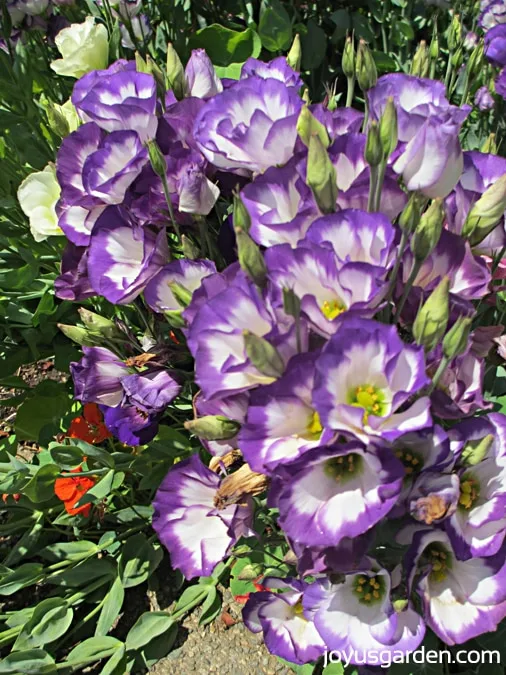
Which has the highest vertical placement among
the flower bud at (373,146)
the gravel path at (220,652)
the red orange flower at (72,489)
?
the flower bud at (373,146)

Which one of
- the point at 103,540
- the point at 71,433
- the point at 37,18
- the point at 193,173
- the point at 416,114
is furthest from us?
the point at 37,18

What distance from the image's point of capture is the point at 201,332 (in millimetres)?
930

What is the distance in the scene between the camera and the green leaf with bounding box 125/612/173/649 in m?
1.72

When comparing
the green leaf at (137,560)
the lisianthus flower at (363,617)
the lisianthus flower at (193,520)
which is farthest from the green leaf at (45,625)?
the lisianthus flower at (363,617)

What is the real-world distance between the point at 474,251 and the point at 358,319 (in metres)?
0.36

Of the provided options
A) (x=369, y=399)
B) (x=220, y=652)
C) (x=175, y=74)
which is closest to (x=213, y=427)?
(x=369, y=399)

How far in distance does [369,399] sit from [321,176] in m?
0.31

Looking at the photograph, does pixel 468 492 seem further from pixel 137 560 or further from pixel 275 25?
pixel 275 25

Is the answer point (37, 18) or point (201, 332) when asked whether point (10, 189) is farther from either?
point (201, 332)

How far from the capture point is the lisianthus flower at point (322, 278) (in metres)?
0.88

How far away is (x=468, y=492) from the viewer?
1.07 m

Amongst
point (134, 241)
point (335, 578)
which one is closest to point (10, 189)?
point (134, 241)

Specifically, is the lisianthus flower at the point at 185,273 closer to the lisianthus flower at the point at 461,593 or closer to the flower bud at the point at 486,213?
the flower bud at the point at 486,213

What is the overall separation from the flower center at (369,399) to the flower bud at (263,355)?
13 centimetres
